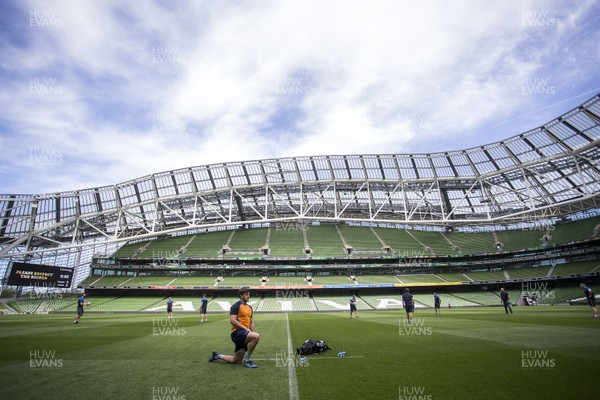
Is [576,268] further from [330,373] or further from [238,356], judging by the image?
[238,356]

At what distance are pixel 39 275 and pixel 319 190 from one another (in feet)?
130

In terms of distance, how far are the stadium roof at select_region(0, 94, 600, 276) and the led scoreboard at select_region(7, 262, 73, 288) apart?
7.81ft

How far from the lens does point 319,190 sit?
149ft

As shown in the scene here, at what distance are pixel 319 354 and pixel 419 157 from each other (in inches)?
1584

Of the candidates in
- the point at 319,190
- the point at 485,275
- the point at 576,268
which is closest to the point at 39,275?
the point at 319,190

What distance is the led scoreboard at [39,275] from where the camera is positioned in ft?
118

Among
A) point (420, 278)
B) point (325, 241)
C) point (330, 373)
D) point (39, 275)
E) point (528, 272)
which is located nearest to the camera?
point (330, 373)

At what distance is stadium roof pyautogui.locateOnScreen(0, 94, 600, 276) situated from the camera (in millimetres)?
38062

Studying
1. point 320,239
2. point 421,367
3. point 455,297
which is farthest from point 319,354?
point 320,239

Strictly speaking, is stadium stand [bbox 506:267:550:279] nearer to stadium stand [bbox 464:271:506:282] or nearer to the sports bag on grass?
stadium stand [bbox 464:271:506:282]

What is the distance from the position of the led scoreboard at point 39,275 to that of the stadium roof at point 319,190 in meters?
2.38

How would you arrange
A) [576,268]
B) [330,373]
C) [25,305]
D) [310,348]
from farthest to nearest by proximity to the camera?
[576,268]
[25,305]
[310,348]
[330,373]

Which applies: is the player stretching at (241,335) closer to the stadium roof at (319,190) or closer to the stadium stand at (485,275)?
the stadium roof at (319,190)

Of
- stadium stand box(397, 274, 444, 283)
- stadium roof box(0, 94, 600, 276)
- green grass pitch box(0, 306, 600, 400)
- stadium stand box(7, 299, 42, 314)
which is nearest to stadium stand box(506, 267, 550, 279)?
stadium roof box(0, 94, 600, 276)
